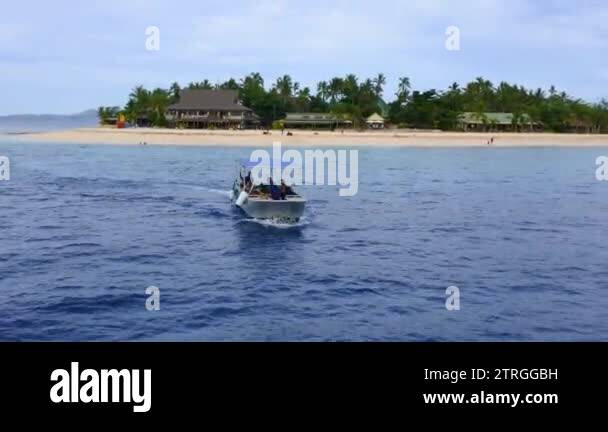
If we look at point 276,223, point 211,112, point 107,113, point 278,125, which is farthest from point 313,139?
point 276,223

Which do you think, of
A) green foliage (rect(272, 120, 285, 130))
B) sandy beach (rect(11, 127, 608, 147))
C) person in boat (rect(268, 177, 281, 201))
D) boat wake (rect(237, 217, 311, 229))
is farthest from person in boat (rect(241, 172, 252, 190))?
green foliage (rect(272, 120, 285, 130))

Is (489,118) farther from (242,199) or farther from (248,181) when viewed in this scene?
(242,199)

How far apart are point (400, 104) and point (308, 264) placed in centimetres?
12413

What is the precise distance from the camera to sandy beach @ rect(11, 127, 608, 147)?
103 meters

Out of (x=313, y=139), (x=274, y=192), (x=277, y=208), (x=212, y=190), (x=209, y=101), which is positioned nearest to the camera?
(x=277, y=208)

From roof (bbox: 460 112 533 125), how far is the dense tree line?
Result: 3.00 ft

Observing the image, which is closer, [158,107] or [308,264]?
[308,264]

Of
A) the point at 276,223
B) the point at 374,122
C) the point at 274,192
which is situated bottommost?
the point at 276,223

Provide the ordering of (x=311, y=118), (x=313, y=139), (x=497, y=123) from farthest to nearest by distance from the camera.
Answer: (x=497, y=123) → (x=311, y=118) → (x=313, y=139)

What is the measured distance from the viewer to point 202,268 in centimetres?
2473

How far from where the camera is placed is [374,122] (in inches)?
5285
